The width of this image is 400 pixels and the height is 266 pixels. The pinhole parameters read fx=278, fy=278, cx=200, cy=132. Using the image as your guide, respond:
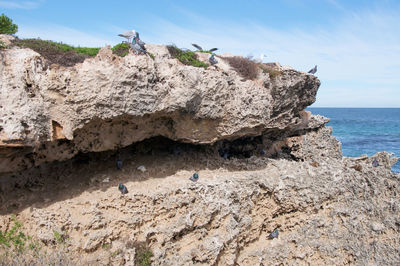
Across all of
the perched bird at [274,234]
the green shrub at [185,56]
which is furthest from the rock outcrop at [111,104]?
the perched bird at [274,234]

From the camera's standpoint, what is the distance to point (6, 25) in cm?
1541

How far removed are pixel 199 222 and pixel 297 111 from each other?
984 cm

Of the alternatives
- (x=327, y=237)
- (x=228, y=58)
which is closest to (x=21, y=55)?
(x=228, y=58)

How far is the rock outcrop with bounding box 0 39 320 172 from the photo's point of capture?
7.83m

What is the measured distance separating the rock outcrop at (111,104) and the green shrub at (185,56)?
0.54 m

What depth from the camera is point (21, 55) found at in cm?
813

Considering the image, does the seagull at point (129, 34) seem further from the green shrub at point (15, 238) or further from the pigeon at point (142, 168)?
the green shrub at point (15, 238)

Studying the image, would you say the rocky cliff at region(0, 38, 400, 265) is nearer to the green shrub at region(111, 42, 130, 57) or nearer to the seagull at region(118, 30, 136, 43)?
the green shrub at region(111, 42, 130, 57)

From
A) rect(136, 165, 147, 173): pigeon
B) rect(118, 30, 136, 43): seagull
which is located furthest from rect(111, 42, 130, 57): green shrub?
rect(136, 165, 147, 173): pigeon

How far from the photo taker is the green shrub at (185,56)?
38.3ft

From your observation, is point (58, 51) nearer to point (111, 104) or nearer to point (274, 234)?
point (111, 104)

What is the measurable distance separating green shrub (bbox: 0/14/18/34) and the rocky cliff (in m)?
8.97

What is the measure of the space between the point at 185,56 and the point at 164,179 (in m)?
5.36

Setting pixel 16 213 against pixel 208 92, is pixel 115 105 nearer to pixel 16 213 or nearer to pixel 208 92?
pixel 208 92
